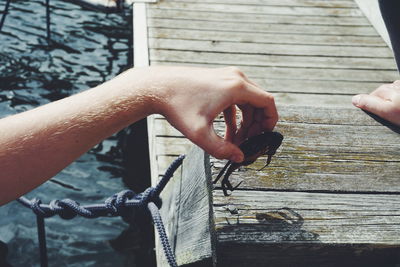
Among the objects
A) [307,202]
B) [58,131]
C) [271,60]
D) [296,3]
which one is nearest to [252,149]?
[307,202]

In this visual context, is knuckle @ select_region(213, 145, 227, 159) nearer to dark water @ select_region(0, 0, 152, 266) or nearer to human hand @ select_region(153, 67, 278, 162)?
human hand @ select_region(153, 67, 278, 162)

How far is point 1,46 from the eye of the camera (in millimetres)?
7277

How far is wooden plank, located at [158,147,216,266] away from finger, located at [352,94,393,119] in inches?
30.9

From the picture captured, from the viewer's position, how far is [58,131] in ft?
4.92

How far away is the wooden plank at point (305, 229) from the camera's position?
55.9 inches

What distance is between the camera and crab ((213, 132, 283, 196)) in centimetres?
148

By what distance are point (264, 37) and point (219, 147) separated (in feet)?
12.4

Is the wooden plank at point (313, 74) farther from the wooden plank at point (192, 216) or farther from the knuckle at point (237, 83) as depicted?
the knuckle at point (237, 83)

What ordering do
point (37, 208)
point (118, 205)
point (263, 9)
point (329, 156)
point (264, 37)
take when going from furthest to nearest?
point (263, 9) → point (264, 37) → point (37, 208) → point (118, 205) → point (329, 156)

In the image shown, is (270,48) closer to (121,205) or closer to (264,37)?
(264,37)

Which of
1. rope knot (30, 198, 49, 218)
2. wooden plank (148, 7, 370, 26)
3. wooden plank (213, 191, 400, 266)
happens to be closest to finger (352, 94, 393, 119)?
wooden plank (213, 191, 400, 266)

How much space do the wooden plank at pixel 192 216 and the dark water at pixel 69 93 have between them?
6.88 ft

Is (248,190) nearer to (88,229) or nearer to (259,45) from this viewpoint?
(88,229)

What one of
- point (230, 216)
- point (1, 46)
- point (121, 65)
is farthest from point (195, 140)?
point (1, 46)
